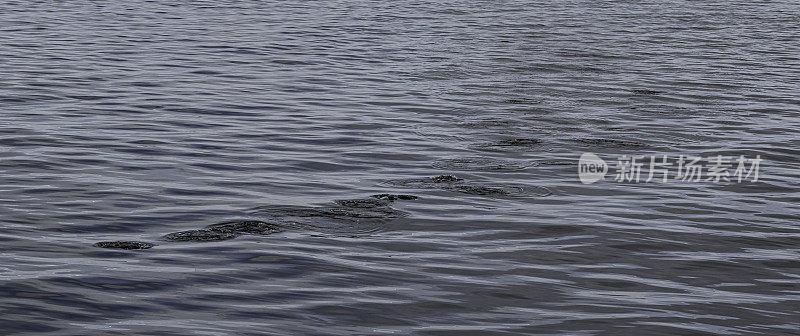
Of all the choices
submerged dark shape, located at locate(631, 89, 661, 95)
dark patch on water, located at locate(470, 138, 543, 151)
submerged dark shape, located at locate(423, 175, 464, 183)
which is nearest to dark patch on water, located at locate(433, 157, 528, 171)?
submerged dark shape, located at locate(423, 175, 464, 183)

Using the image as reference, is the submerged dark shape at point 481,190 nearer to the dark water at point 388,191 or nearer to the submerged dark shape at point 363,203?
the dark water at point 388,191

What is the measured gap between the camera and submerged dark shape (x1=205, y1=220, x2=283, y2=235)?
10414mm

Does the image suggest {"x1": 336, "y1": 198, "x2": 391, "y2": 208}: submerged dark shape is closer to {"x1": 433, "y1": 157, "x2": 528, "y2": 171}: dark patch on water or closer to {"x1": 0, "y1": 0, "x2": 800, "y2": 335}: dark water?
{"x1": 0, "y1": 0, "x2": 800, "y2": 335}: dark water

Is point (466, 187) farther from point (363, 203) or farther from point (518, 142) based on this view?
point (518, 142)

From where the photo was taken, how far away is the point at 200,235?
10250 millimetres

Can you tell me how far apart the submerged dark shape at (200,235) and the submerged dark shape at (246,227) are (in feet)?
0.26

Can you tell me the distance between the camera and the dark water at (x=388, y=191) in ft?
27.9

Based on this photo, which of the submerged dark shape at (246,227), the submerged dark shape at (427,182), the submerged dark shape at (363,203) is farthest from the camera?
the submerged dark shape at (427,182)

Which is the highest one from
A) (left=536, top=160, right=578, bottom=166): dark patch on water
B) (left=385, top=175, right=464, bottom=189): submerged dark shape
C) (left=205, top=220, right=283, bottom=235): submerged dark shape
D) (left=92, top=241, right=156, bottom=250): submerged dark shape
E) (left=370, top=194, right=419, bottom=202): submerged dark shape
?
(left=92, top=241, right=156, bottom=250): submerged dark shape

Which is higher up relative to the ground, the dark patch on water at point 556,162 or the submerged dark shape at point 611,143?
the submerged dark shape at point 611,143

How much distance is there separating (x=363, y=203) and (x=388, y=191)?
63 cm

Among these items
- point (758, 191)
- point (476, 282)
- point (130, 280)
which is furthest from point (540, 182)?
point (130, 280)

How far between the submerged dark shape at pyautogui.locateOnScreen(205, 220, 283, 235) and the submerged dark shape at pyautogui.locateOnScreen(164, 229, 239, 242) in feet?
0.26

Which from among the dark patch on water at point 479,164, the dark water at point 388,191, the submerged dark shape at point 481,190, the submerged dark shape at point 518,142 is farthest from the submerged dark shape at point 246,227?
the submerged dark shape at point 518,142
